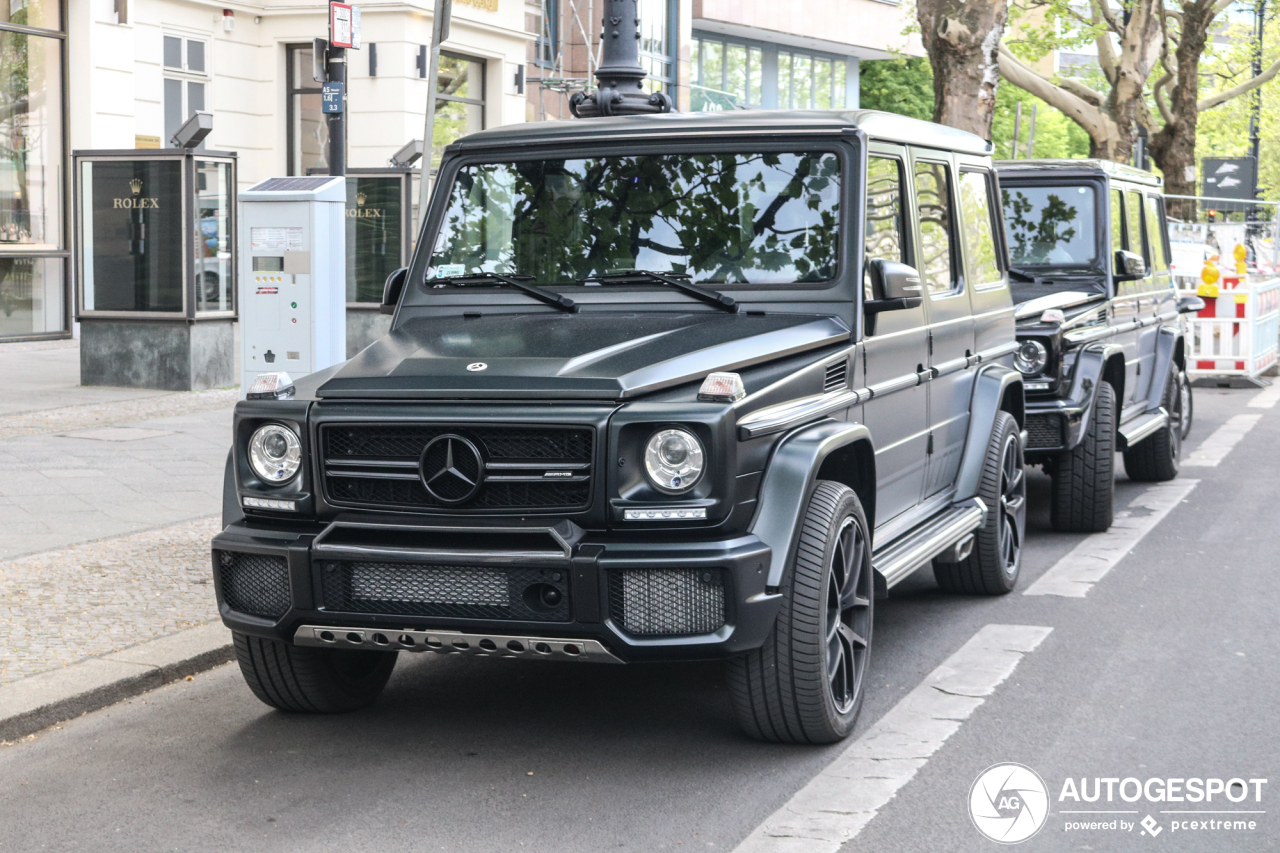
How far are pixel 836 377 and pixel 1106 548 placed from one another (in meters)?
3.76

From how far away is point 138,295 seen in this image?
14.5 metres

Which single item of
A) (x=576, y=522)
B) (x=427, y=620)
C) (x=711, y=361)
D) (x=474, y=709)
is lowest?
(x=474, y=709)

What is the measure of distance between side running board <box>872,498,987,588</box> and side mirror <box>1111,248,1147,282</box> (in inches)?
131

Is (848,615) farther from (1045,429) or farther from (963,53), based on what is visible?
(963,53)

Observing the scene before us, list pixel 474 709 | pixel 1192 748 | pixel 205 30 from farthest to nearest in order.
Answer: pixel 205 30 < pixel 474 709 < pixel 1192 748

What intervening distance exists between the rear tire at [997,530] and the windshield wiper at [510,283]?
2.28 meters

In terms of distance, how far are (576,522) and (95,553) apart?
3910 mm

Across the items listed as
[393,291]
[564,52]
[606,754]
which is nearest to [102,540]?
[393,291]

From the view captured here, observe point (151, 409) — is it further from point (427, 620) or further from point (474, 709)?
point (427, 620)

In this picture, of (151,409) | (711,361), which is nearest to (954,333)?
(711,361)

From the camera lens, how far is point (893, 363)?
18.8 feet

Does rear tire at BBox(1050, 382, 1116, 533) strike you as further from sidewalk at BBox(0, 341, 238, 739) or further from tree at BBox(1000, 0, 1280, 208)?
Answer: tree at BBox(1000, 0, 1280, 208)

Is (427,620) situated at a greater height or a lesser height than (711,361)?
lesser

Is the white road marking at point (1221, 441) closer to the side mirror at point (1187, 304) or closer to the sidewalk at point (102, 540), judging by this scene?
the side mirror at point (1187, 304)
